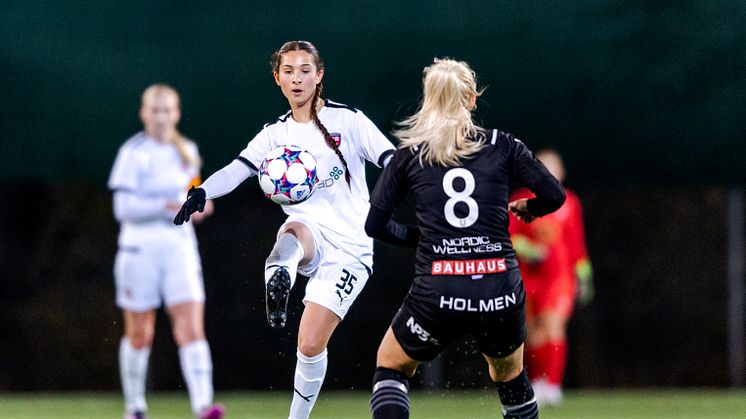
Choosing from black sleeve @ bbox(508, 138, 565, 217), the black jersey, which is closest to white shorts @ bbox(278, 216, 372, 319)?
the black jersey

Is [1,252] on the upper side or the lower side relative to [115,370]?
upper

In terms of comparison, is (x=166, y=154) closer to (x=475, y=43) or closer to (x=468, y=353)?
(x=475, y=43)

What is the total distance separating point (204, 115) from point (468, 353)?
Result: 12.6 feet

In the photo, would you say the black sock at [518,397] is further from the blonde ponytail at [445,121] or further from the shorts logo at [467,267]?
the blonde ponytail at [445,121]

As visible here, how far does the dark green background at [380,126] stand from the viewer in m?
9.60

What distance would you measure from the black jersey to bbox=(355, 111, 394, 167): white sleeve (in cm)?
66

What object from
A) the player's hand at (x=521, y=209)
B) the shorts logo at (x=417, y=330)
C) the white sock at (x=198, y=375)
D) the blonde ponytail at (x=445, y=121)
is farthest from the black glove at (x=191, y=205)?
the white sock at (x=198, y=375)

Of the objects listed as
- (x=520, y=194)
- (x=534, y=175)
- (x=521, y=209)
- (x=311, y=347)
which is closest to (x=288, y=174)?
(x=311, y=347)

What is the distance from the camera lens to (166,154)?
9625 mm

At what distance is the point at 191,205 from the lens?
6227mm

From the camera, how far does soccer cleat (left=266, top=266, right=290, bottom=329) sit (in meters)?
5.94

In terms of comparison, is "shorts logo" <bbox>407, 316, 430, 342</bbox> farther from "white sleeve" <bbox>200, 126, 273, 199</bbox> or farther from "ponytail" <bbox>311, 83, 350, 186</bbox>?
"white sleeve" <bbox>200, 126, 273, 199</bbox>

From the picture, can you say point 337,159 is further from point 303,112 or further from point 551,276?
point 551,276

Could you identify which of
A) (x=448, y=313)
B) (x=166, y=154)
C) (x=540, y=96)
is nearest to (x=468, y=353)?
(x=540, y=96)
